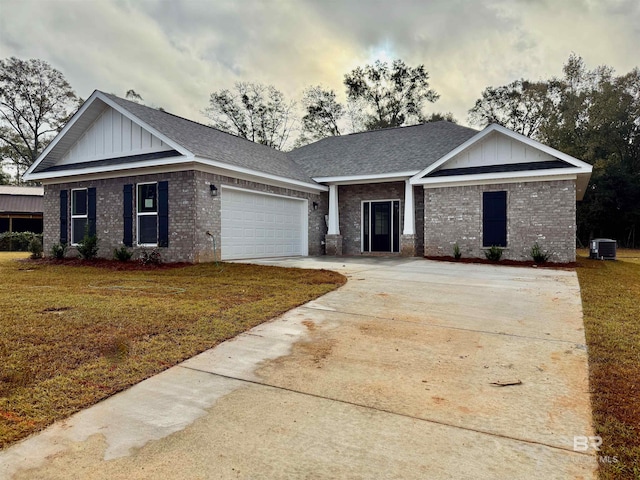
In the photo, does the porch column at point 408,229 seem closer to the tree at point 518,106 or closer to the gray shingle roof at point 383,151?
the gray shingle roof at point 383,151

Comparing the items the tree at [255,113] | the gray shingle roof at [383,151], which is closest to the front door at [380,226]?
the gray shingle roof at [383,151]

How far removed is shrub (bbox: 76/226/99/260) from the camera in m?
12.8

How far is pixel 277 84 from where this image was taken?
117ft

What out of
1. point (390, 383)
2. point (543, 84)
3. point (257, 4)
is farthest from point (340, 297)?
point (543, 84)

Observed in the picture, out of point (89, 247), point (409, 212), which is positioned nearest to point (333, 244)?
point (409, 212)

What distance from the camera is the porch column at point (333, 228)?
53.6ft

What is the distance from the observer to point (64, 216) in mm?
14102

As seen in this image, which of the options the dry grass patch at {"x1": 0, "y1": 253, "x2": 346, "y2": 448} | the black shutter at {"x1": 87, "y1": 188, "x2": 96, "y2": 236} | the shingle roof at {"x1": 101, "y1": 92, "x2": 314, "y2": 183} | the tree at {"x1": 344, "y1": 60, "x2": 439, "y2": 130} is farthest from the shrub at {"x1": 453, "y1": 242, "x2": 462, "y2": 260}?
the tree at {"x1": 344, "y1": 60, "x2": 439, "y2": 130}

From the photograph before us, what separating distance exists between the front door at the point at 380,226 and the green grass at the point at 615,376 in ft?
30.7

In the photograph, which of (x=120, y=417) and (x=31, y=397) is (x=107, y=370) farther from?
Result: (x=120, y=417)

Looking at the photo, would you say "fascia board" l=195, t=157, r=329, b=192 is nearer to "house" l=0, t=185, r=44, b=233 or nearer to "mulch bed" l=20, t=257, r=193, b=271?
"mulch bed" l=20, t=257, r=193, b=271

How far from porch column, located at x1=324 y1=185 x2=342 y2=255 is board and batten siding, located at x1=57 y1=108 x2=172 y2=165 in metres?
6.79

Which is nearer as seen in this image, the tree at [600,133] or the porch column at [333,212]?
the porch column at [333,212]

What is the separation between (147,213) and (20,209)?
735 inches
